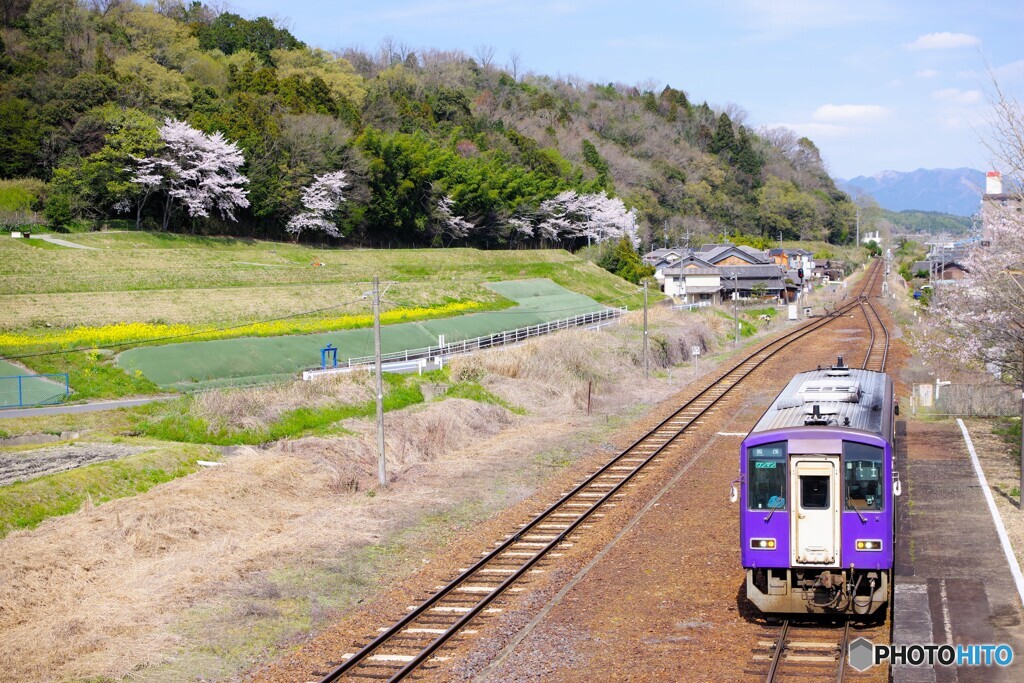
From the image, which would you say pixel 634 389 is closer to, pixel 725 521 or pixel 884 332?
pixel 725 521

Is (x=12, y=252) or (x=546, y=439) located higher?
(x=12, y=252)

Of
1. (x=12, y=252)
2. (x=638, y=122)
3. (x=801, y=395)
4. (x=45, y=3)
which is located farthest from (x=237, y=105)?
(x=638, y=122)

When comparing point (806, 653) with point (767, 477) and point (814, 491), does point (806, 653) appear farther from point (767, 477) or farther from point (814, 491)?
point (767, 477)

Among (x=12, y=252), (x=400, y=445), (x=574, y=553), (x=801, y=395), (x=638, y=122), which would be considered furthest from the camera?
(x=638, y=122)

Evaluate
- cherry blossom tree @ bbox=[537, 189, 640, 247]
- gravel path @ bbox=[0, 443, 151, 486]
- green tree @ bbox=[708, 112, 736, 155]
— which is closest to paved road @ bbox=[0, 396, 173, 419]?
gravel path @ bbox=[0, 443, 151, 486]

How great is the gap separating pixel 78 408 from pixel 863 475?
2457cm

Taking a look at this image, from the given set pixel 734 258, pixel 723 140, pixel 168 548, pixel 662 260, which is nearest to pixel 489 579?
pixel 168 548

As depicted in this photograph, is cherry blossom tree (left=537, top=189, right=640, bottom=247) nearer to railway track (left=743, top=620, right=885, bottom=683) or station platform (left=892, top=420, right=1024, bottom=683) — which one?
station platform (left=892, top=420, right=1024, bottom=683)

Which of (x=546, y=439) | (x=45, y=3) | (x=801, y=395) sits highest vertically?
(x=45, y=3)

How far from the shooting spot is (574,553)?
54.4 feet

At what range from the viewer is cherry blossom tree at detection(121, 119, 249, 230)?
61250 mm

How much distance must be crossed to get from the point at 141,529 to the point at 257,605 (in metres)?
4.70
